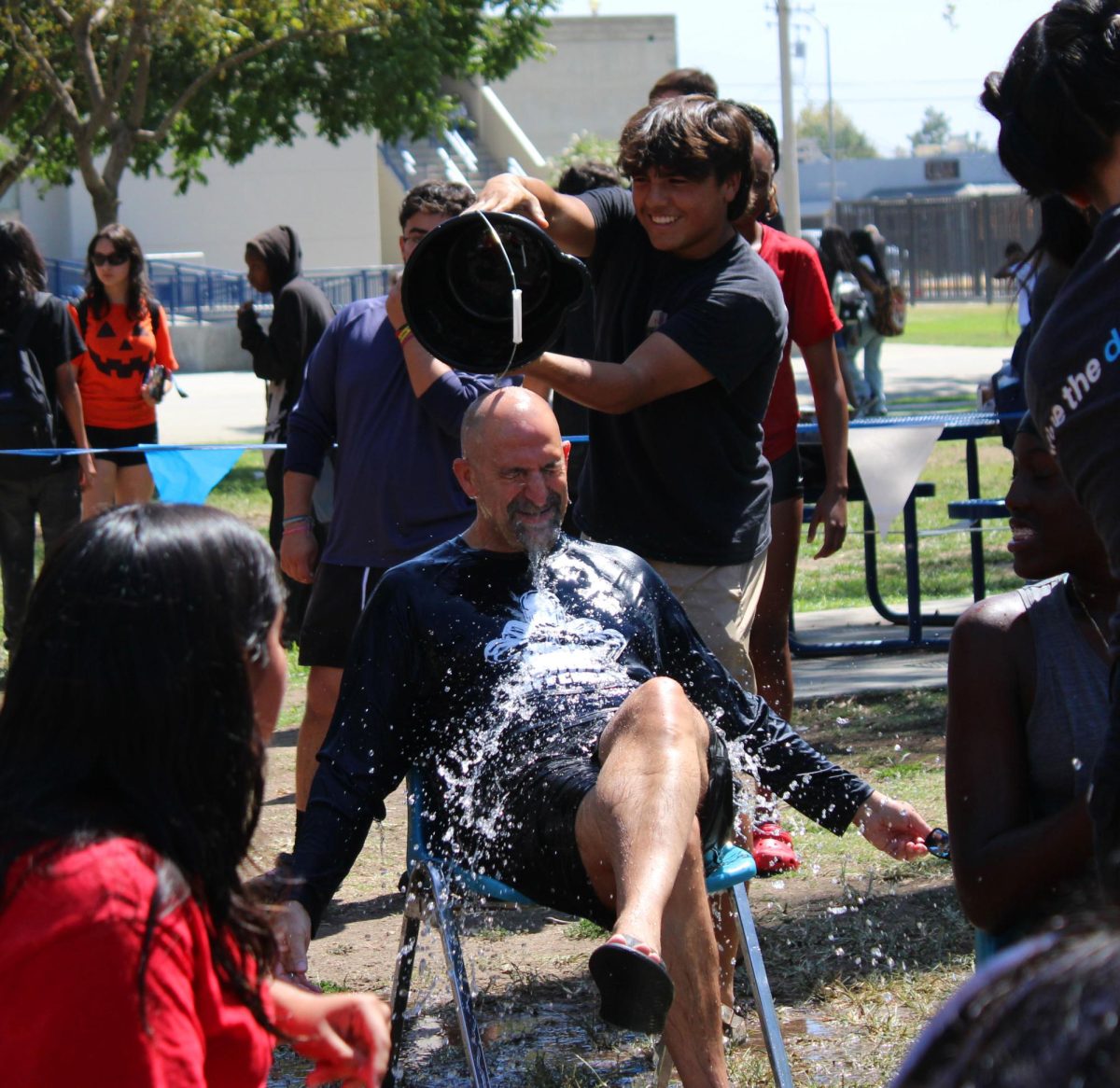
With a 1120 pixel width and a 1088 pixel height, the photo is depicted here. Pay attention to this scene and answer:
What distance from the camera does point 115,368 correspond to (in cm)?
860

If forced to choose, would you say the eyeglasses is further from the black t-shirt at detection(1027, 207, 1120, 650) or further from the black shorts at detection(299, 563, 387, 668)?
the black shorts at detection(299, 563, 387, 668)

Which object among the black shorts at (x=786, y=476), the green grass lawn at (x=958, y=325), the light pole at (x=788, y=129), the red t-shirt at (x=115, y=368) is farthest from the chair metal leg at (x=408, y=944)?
the green grass lawn at (x=958, y=325)

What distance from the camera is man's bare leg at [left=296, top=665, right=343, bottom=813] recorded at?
183 inches

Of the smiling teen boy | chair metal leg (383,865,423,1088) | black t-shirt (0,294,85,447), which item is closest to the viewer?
chair metal leg (383,865,423,1088)

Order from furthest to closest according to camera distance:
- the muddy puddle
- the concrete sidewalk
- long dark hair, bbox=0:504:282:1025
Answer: the concrete sidewalk, the muddy puddle, long dark hair, bbox=0:504:282:1025

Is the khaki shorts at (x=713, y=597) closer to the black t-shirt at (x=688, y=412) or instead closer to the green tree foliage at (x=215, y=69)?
the black t-shirt at (x=688, y=412)

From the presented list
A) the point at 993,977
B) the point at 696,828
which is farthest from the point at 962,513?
the point at 993,977

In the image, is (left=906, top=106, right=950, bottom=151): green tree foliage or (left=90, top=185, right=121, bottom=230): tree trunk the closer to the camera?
(left=90, top=185, right=121, bottom=230): tree trunk

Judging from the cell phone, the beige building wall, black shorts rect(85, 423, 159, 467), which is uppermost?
the beige building wall

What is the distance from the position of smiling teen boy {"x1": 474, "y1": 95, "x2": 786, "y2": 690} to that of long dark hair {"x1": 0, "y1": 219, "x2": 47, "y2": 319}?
412cm

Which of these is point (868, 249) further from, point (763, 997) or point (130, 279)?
point (763, 997)

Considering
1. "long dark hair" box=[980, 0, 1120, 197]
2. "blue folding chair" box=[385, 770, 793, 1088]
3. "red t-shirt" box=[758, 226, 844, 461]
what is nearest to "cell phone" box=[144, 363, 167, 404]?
"red t-shirt" box=[758, 226, 844, 461]

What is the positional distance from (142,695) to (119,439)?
7.12 metres

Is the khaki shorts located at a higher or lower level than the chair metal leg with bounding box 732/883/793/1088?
higher
